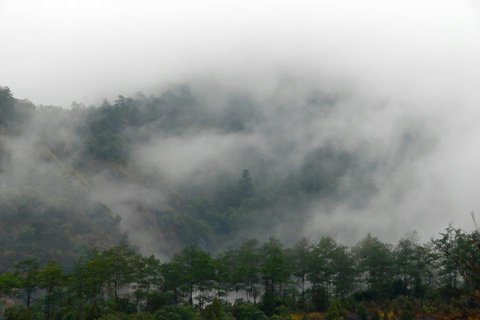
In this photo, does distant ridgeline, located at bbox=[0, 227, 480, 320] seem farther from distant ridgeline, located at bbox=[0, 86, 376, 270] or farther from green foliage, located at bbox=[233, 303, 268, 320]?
distant ridgeline, located at bbox=[0, 86, 376, 270]

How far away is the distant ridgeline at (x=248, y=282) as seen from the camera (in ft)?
117

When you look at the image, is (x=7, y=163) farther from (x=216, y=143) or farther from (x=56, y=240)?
(x=216, y=143)

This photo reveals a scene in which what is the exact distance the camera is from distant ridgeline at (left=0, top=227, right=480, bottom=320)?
117ft

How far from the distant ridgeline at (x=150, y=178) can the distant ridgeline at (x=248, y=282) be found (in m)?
32.6

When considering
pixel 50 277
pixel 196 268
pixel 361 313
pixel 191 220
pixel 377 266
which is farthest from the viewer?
pixel 191 220

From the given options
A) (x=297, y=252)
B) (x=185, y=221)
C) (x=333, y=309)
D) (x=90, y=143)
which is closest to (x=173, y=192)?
(x=185, y=221)

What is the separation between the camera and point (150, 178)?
10569 centimetres

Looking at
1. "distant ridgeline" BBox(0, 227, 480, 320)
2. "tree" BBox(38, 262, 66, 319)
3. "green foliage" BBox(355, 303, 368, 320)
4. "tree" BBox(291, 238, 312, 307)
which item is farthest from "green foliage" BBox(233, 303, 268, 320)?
"tree" BBox(38, 262, 66, 319)

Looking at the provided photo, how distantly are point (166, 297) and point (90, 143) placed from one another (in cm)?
6156

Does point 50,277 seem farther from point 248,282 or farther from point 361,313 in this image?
point 361,313

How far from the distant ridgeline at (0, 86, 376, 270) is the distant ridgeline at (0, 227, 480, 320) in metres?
32.6

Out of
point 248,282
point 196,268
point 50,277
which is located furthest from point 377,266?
point 50,277

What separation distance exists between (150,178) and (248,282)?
6328 cm

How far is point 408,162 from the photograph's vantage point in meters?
117
